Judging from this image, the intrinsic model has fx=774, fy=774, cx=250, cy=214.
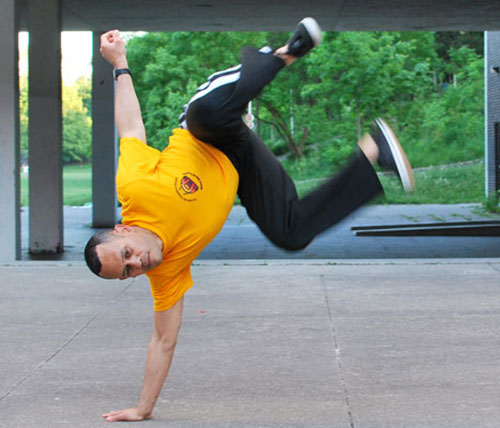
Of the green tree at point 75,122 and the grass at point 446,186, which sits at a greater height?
the green tree at point 75,122

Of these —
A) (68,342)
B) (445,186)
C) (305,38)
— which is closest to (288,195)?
(305,38)

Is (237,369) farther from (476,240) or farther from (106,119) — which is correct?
(106,119)

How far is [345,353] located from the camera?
6.24m

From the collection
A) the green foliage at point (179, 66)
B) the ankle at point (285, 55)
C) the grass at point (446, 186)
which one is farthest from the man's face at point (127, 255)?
the green foliage at point (179, 66)

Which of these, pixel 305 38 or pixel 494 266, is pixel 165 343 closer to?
pixel 305 38

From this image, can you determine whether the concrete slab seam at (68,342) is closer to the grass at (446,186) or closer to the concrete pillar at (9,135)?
the concrete pillar at (9,135)

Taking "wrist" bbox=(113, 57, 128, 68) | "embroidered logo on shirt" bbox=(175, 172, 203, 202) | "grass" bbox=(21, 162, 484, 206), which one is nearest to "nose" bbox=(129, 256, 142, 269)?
"embroidered logo on shirt" bbox=(175, 172, 203, 202)

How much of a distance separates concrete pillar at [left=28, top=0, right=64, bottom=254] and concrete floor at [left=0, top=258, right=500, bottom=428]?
3.64 meters

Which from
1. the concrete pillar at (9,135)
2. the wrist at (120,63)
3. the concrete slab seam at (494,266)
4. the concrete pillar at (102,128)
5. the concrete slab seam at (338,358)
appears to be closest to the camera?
the wrist at (120,63)

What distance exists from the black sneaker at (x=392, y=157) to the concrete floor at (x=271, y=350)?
1434mm

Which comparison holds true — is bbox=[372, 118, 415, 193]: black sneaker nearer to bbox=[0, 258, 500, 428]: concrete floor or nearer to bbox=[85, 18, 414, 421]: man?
bbox=[85, 18, 414, 421]: man

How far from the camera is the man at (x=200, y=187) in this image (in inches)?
155

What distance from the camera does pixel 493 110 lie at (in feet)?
71.6

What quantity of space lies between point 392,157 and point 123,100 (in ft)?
5.20
